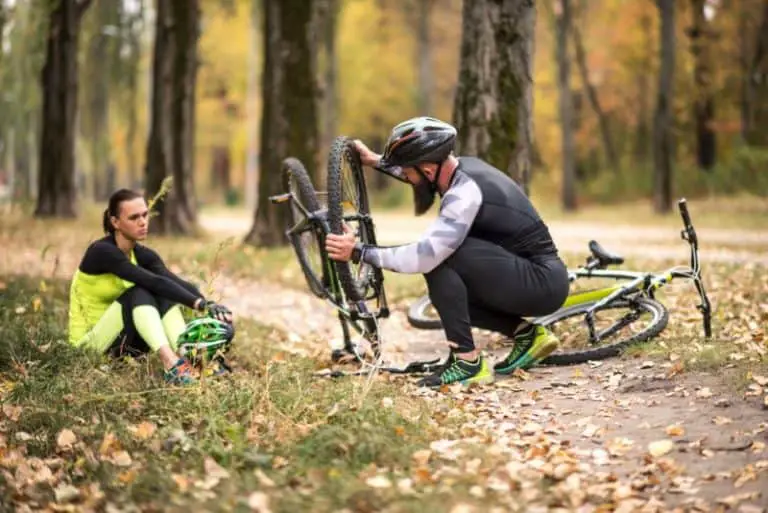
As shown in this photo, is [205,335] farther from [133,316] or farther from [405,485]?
[405,485]

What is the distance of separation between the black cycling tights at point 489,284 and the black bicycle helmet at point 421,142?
55 cm

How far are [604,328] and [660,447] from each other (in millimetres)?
3079

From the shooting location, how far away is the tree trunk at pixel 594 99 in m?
36.3

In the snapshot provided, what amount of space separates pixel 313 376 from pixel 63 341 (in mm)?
1632

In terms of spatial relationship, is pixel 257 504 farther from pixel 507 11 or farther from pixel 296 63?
pixel 296 63

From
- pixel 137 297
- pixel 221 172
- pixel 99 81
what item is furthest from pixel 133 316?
pixel 221 172

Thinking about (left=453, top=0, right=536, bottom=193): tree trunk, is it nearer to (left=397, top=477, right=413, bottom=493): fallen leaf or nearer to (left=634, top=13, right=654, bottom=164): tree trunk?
(left=397, top=477, right=413, bottom=493): fallen leaf

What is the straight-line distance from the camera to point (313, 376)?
677cm

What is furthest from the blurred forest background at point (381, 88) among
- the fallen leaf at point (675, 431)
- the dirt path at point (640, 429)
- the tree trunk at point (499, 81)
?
the fallen leaf at point (675, 431)

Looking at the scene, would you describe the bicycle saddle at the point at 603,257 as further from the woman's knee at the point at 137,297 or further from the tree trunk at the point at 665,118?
the tree trunk at the point at 665,118

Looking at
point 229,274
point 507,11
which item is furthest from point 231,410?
point 229,274

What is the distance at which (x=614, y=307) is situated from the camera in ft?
25.3

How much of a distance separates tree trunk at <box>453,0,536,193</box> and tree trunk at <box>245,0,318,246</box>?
559cm

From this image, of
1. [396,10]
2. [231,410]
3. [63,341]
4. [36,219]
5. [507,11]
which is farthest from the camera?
[396,10]
